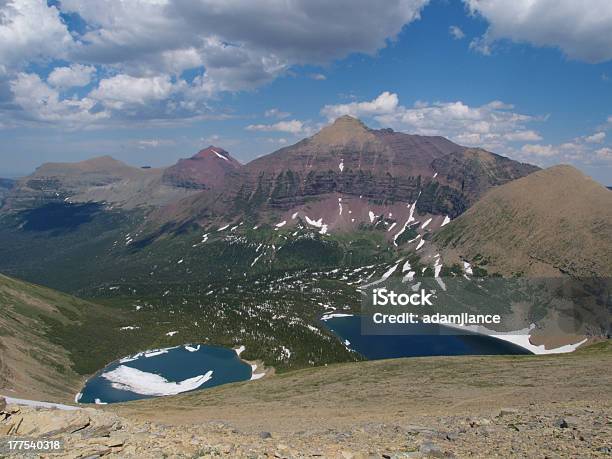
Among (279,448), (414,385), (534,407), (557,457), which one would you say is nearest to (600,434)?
(557,457)

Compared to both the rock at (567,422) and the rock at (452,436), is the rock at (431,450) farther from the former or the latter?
the rock at (567,422)

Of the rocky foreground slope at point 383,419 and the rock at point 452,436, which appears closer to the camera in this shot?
the rocky foreground slope at point 383,419

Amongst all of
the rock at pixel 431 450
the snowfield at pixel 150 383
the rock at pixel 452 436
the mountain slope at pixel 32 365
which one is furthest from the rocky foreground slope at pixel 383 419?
the snowfield at pixel 150 383

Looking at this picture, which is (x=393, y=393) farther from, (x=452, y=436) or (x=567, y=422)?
(x=452, y=436)

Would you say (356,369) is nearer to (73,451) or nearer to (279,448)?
(279,448)

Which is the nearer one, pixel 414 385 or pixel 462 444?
pixel 462 444

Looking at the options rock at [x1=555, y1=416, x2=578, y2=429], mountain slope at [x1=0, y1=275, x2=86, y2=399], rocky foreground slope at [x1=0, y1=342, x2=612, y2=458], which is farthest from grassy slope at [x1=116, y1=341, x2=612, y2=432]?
mountain slope at [x1=0, y1=275, x2=86, y2=399]
